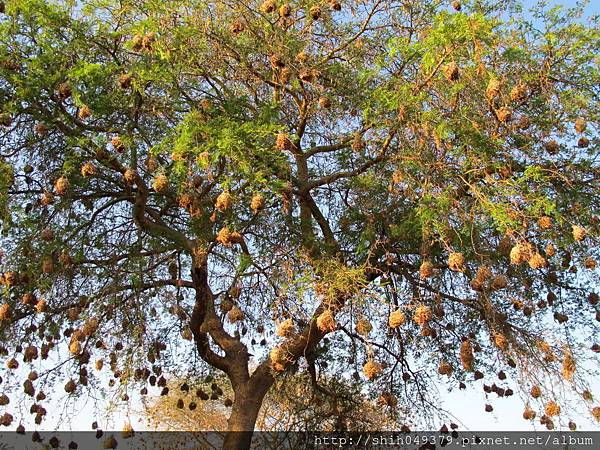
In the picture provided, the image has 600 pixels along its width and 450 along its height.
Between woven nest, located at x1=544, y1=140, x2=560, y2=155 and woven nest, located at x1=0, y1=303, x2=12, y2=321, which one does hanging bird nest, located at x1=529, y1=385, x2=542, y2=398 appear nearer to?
woven nest, located at x1=544, y1=140, x2=560, y2=155

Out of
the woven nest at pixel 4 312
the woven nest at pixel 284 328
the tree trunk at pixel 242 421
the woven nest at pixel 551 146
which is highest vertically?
the woven nest at pixel 551 146

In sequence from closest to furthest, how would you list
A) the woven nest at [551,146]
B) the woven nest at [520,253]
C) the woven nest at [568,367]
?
1. the woven nest at [520,253]
2. the woven nest at [568,367]
3. the woven nest at [551,146]

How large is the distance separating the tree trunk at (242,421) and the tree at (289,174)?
0.03m

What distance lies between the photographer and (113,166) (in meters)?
8.02

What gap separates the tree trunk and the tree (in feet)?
0.10

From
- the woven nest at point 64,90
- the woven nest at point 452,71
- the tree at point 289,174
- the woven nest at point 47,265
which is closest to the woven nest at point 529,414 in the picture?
the tree at point 289,174

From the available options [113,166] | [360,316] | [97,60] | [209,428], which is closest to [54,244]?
[113,166]

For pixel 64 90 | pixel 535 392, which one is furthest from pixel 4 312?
pixel 535 392

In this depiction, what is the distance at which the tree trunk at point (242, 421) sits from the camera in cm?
911

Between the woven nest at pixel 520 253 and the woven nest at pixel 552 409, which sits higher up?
the woven nest at pixel 520 253

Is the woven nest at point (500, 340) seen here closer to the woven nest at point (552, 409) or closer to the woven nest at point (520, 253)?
the woven nest at point (552, 409)

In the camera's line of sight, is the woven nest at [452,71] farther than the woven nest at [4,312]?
No

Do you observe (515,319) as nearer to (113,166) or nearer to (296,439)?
(296,439)

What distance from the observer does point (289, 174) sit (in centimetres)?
787
